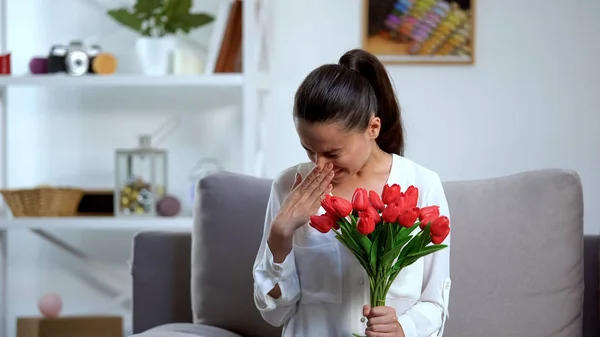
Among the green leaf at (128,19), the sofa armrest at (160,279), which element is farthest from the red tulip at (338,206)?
the green leaf at (128,19)

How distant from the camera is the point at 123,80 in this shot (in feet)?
10.5

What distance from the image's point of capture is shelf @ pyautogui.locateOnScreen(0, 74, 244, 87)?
10.5 ft

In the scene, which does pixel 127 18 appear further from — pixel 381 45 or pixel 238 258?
pixel 238 258

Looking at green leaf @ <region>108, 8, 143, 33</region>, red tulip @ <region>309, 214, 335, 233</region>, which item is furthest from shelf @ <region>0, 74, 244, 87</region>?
red tulip @ <region>309, 214, 335, 233</region>

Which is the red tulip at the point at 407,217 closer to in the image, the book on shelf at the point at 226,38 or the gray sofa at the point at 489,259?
the gray sofa at the point at 489,259

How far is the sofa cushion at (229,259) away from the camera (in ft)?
7.12

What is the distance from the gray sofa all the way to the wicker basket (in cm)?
116

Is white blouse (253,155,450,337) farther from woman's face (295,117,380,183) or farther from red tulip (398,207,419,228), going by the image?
red tulip (398,207,419,228)

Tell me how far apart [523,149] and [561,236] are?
4.48ft

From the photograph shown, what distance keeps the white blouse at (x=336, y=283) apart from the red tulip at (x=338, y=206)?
0.27 meters

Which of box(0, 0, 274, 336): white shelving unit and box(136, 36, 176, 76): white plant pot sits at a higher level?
box(136, 36, 176, 76): white plant pot

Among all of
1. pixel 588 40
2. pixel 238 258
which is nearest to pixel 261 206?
pixel 238 258

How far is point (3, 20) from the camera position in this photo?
11.5 ft

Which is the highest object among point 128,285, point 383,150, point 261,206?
point 383,150
